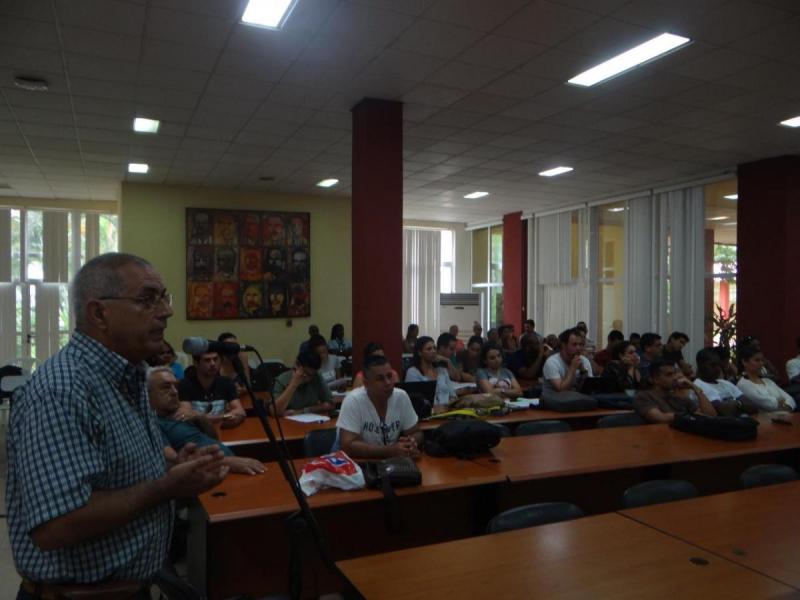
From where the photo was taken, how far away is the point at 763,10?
3.83 meters

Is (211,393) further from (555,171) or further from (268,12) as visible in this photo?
(555,171)

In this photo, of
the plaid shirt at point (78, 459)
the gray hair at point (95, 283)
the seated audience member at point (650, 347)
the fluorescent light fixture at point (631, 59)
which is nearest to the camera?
the plaid shirt at point (78, 459)

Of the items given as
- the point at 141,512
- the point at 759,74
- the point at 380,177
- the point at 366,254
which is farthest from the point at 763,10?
the point at 141,512

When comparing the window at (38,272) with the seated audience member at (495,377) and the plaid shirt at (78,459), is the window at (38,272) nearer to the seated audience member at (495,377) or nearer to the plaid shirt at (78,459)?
the seated audience member at (495,377)

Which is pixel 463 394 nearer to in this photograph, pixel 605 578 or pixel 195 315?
pixel 605 578

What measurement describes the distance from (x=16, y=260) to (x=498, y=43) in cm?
1002

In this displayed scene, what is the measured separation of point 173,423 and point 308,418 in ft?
4.61

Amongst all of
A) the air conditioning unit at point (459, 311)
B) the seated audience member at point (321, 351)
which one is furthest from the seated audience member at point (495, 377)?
the air conditioning unit at point (459, 311)

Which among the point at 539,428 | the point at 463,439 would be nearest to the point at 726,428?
the point at 539,428

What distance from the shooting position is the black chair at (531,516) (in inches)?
93.9

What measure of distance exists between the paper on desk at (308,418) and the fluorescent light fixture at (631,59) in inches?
140

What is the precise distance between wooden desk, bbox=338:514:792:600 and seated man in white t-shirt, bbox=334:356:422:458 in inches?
49.9

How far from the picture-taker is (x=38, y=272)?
1082 centimetres

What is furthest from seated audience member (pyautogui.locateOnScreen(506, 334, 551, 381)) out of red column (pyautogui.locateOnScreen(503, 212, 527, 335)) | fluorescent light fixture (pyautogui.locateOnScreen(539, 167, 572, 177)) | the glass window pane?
the glass window pane
